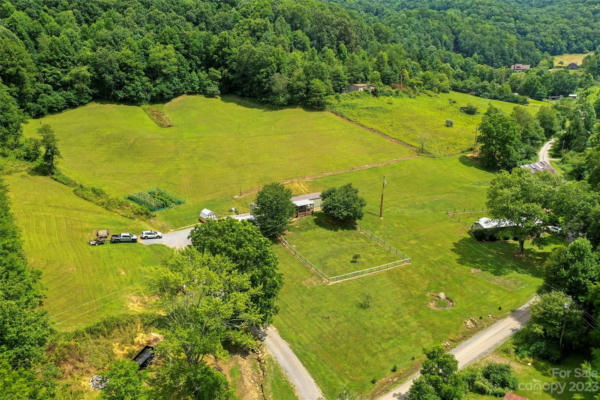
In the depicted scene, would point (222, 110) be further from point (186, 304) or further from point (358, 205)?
point (186, 304)

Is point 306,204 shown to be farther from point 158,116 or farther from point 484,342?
point 158,116

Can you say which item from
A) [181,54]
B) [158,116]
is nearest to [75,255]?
[158,116]

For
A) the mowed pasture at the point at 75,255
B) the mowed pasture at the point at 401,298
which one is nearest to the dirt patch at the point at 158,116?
the mowed pasture at the point at 75,255

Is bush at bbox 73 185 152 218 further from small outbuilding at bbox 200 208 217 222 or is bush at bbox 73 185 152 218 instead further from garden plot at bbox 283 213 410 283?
garden plot at bbox 283 213 410 283

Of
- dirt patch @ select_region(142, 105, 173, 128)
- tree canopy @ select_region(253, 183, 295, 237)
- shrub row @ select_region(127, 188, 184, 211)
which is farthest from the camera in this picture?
dirt patch @ select_region(142, 105, 173, 128)

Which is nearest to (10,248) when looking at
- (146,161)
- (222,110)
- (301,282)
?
(301,282)

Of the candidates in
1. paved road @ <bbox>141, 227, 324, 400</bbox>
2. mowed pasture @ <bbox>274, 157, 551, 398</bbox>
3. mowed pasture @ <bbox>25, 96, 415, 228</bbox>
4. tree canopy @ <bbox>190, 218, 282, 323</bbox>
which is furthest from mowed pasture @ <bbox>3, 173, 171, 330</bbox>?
mowed pasture @ <bbox>274, 157, 551, 398</bbox>

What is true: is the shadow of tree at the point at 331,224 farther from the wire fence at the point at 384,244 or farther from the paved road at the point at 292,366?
the paved road at the point at 292,366
